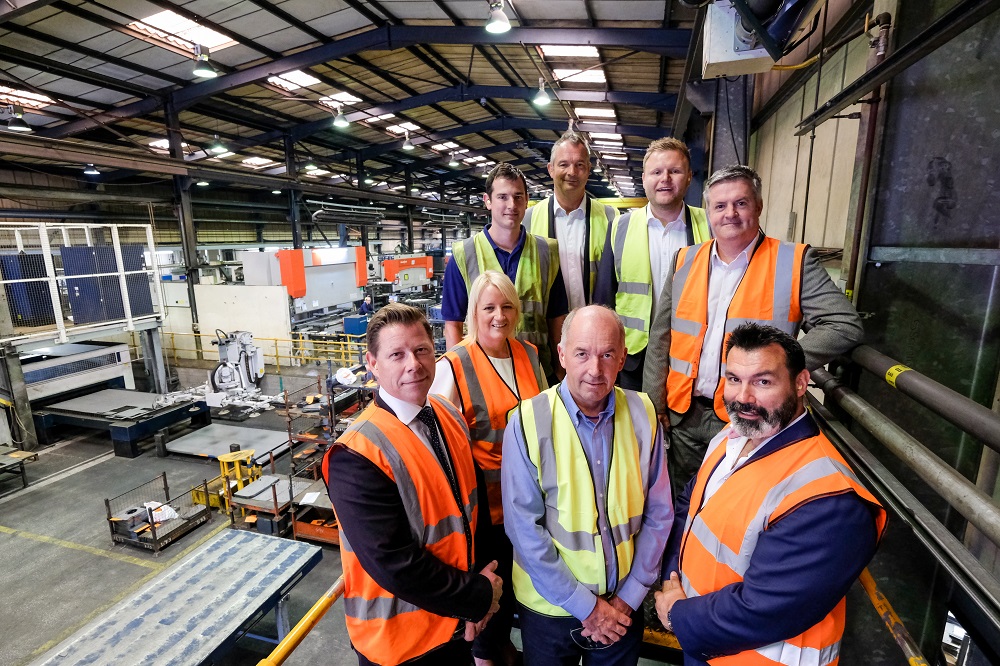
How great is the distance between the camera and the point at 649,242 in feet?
10.3

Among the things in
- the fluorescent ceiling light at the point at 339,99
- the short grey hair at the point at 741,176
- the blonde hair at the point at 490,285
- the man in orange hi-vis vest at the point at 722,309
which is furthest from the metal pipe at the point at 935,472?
the fluorescent ceiling light at the point at 339,99

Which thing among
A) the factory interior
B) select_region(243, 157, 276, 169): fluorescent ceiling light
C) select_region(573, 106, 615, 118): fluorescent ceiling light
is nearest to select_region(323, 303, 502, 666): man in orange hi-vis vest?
the factory interior

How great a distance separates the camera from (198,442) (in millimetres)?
12391

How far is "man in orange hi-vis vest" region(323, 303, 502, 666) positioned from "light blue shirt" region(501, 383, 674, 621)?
0.80ft

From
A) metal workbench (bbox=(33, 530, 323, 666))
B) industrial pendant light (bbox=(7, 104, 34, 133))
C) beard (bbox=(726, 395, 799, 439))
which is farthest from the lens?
industrial pendant light (bbox=(7, 104, 34, 133))

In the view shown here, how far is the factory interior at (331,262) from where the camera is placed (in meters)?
2.37

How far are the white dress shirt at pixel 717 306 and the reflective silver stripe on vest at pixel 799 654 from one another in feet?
4.04

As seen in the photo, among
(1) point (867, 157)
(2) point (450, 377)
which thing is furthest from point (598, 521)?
(1) point (867, 157)

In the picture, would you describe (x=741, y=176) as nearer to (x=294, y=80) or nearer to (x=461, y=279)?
(x=461, y=279)

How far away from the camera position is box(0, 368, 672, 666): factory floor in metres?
6.82

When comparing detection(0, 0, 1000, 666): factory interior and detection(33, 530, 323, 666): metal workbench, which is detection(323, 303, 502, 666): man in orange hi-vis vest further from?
detection(33, 530, 323, 666): metal workbench

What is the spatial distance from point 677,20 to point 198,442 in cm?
1444

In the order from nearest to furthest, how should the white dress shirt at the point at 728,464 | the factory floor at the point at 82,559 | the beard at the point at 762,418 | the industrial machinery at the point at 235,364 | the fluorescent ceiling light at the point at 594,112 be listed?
the beard at the point at 762,418
the white dress shirt at the point at 728,464
the factory floor at the point at 82,559
the industrial machinery at the point at 235,364
the fluorescent ceiling light at the point at 594,112

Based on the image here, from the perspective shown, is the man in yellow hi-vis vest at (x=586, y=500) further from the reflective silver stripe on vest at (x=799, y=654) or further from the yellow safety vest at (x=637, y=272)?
the yellow safety vest at (x=637, y=272)
